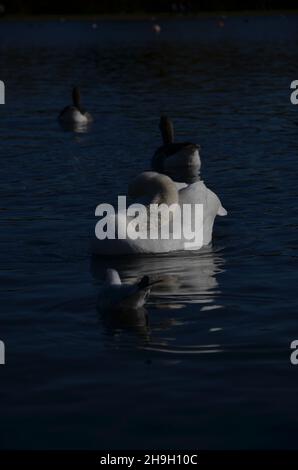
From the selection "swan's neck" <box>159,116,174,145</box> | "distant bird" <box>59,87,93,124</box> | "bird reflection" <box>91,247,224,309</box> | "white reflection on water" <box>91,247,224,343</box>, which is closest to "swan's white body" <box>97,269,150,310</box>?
"white reflection on water" <box>91,247,224,343</box>

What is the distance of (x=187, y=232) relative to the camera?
1528cm

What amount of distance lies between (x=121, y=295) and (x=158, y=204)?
3.89m

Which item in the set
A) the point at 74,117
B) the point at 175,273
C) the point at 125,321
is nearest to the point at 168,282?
the point at 175,273

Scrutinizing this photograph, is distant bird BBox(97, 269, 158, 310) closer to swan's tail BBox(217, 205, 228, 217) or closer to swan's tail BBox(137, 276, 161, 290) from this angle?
swan's tail BBox(137, 276, 161, 290)

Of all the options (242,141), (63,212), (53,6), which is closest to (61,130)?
(242,141)

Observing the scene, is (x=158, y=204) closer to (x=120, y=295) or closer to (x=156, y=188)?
(x=156, y=188)

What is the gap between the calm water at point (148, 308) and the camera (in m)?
9.16

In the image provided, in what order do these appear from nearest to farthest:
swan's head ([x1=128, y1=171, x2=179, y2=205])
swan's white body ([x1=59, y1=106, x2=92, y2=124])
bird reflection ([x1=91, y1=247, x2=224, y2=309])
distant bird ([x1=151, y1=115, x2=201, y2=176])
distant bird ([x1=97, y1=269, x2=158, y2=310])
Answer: distant bird ([x1=97, y1=269, x2=158, y2=310])
bird reflection ([x1=91, y1=247, x2=224, y2=309])
swan's head ([x1=128, y1=171, x2=179, y2=205])
distant bird ([x1=151, y1=115, x2=201, y2=176])
swan's white body ([x1=59, y1=106, x2=92, y2=124])

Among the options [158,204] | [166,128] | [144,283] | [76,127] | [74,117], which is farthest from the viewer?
[74,117]

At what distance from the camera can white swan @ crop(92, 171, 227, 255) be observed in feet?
48.6

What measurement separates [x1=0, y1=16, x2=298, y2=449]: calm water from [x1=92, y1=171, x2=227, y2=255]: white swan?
18 centimetres

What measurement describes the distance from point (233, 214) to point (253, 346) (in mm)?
7448

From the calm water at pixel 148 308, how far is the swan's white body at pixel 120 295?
202 millimetres

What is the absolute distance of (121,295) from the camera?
38.3ft
